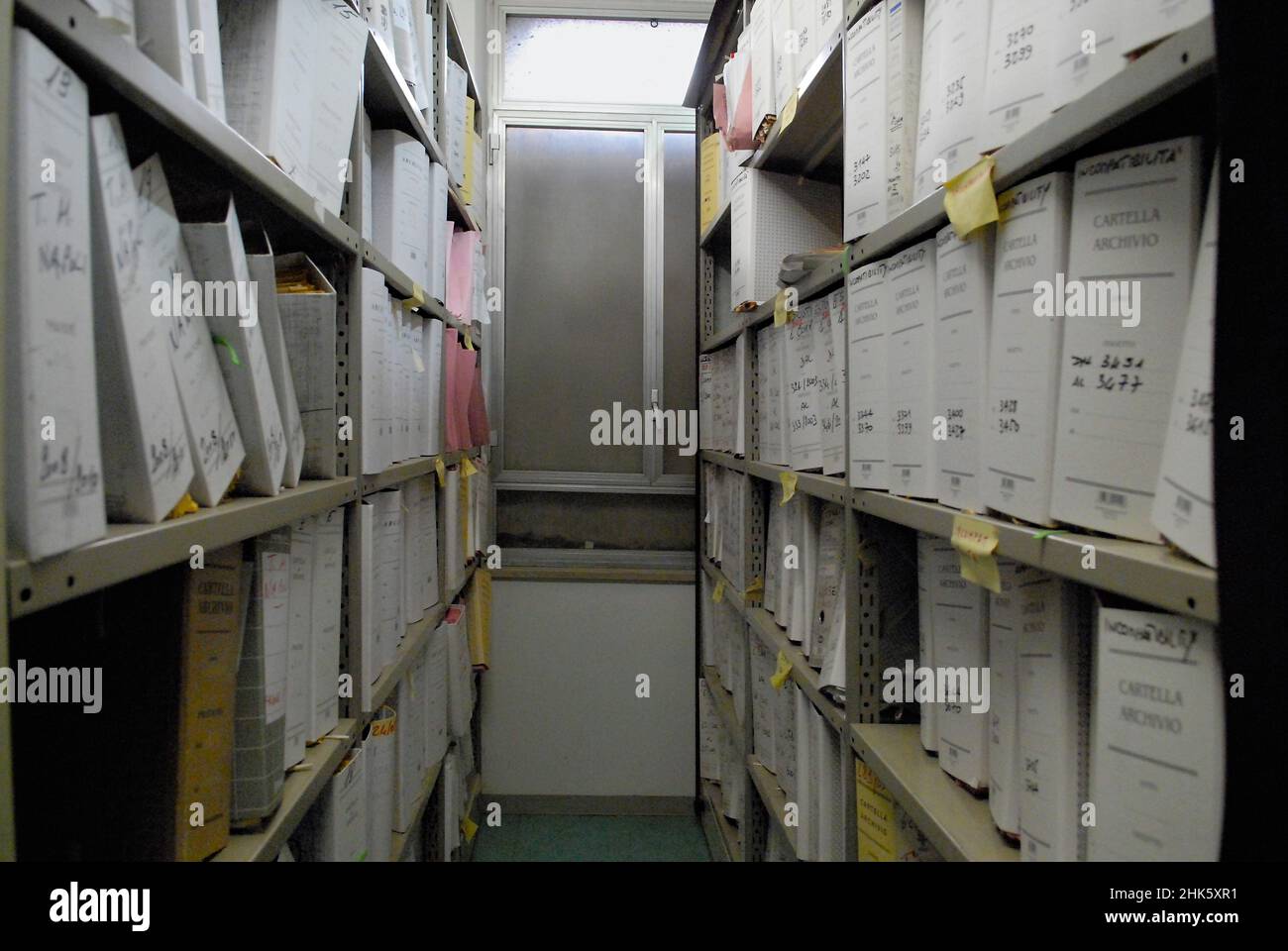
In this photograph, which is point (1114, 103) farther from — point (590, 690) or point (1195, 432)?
point (590, 690)

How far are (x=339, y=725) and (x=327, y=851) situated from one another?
7.2 inches

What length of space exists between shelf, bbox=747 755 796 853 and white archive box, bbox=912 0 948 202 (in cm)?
124

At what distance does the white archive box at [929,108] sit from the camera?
0.83 m

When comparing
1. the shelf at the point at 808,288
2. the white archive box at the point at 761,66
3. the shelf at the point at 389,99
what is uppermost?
the white archive box at the point at 761,66

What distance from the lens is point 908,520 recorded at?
0.87 meters

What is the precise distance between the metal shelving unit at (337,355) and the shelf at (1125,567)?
764 mm

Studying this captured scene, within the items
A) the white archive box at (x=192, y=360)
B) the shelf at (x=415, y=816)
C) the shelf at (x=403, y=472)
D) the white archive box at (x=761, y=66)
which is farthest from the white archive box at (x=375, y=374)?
the white archive box at (x=761, y=66)

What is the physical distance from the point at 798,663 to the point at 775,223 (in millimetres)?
1107

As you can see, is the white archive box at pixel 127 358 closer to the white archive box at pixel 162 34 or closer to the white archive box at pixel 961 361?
the white archive box at pixel 162 34

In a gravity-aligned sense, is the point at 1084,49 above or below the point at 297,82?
below

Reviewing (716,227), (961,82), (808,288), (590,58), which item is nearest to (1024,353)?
(961,82)

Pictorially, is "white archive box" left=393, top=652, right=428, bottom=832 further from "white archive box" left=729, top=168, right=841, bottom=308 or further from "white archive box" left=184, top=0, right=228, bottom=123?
"white archive box" left=729, top=168, right=841, bottom=308

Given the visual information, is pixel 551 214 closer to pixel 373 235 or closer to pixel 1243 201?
pixel 373 235
